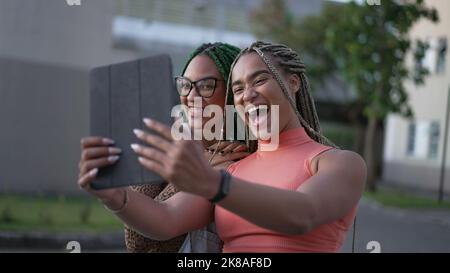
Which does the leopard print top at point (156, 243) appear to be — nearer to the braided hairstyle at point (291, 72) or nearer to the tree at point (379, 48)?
the braided hairstyle at point (291, 72)

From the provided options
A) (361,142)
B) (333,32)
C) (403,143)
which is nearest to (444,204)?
(333,32)

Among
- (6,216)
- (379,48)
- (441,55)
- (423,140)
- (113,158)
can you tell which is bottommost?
(423,140)

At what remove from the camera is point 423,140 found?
1911cm

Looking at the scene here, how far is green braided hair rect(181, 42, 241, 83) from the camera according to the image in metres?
1.95

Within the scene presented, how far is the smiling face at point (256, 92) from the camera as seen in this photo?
5.26ft

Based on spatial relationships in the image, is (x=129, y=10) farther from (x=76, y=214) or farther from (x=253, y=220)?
(x=253, y=220)

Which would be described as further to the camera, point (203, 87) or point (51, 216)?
point (51, 216)

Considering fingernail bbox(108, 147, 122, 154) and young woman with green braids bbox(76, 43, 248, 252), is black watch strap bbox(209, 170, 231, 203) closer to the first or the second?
fingernail bbox(108, 147, 122, 154)

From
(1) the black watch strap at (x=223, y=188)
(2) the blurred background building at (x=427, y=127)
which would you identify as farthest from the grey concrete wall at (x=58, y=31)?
(1) the black watch strap at (x=223, y=188)

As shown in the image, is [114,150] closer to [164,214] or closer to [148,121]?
[148,121]

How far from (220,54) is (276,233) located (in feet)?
2.29
